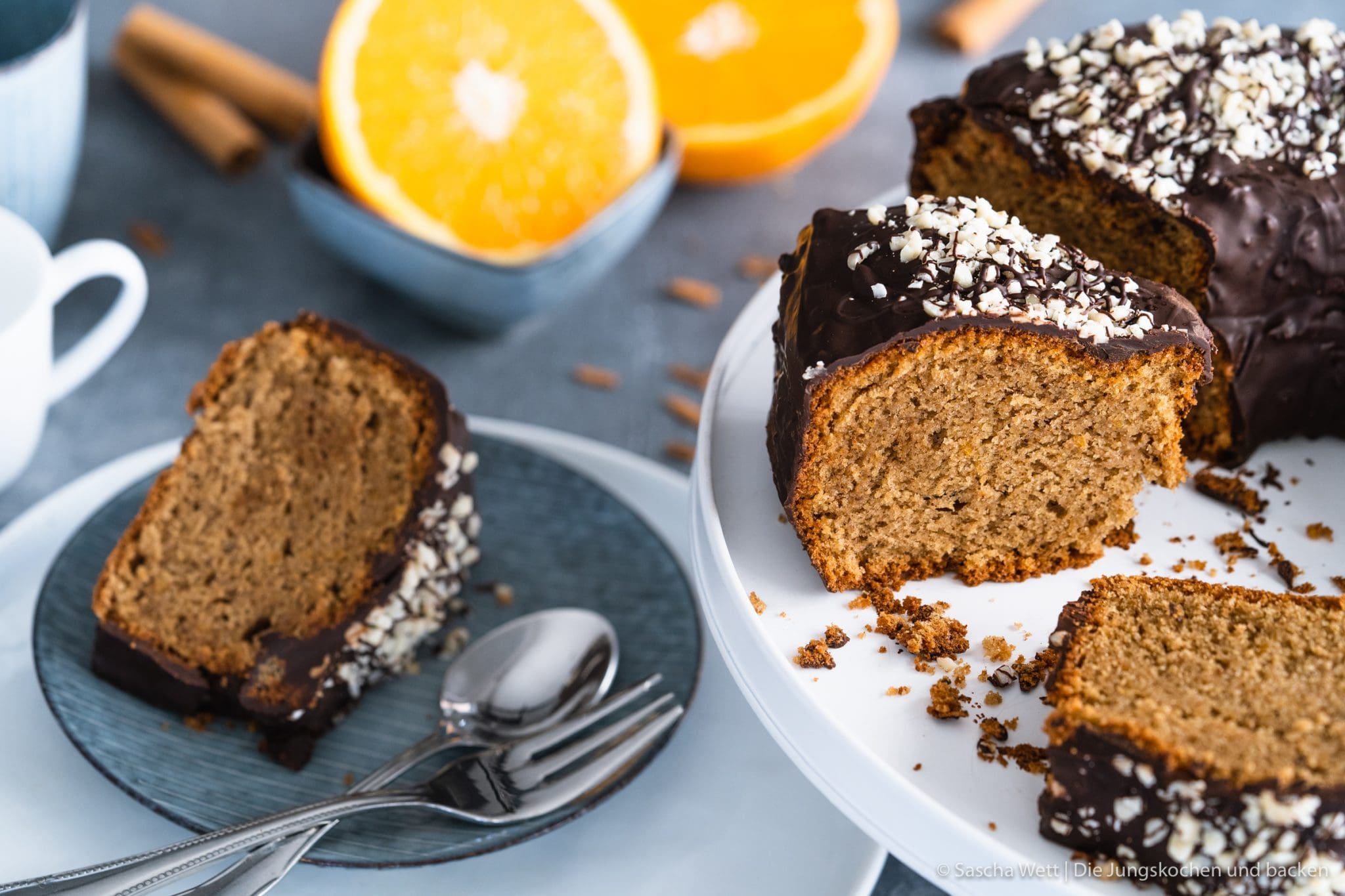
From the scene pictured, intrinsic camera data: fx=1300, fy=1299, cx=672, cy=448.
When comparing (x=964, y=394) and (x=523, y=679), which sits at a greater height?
(x=964, y=394)

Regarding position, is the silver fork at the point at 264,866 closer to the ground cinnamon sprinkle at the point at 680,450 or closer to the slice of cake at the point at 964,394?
the slice of cake at the point at 964,394

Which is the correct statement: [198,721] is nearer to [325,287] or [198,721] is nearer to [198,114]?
[325,287]

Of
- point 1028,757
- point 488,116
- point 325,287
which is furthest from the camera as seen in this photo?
point 325,287

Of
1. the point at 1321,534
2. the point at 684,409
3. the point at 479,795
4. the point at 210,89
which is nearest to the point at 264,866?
the point at 479,795

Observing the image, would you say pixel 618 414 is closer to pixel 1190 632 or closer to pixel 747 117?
pixel 747 117

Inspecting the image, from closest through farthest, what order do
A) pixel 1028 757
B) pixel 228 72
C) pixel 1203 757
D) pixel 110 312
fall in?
pixel 1203 757 → pixel 1028 757 → pixel 110 312 → pixel 228 72

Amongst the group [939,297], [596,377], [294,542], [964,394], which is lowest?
[596,377]
